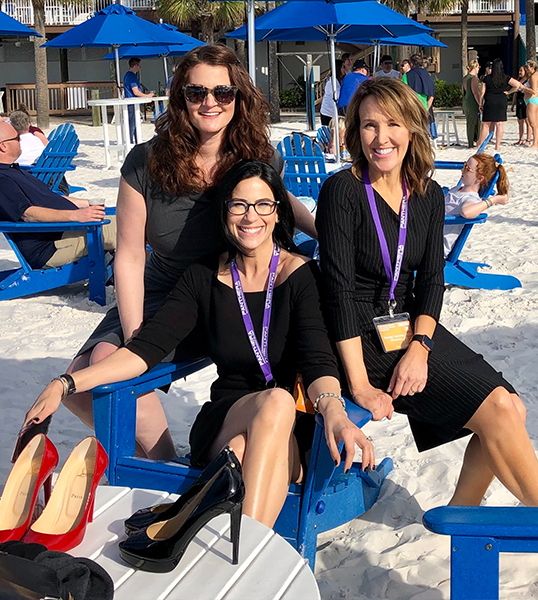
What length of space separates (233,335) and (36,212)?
3298mm

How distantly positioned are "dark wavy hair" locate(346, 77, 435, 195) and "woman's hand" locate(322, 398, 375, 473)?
35.8 inches

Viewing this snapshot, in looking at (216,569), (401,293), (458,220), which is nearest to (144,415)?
(401,293)

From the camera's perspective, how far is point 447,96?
2778 cm

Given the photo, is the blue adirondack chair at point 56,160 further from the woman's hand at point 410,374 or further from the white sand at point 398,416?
the woman's hand at point 410,374

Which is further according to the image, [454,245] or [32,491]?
[454,245]

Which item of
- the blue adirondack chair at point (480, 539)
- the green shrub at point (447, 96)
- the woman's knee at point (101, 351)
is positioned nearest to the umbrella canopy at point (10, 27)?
the woman's knee at point (101, 351)

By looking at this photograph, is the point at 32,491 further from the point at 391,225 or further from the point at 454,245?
the point at 454,245

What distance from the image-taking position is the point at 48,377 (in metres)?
4.36

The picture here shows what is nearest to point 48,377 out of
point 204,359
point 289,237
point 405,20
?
point 204,359

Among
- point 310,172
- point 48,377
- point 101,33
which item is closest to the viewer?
point 48,377

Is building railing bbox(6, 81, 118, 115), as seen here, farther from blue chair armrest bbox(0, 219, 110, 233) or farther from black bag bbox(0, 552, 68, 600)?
black bag bbox(0, 552, 68, 600)

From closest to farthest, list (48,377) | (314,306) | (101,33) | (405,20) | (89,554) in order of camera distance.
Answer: (89,554)
(314,306)
(48,377)
(405,20)
(101,33)

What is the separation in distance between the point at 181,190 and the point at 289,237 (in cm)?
43

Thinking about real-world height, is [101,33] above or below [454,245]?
above
